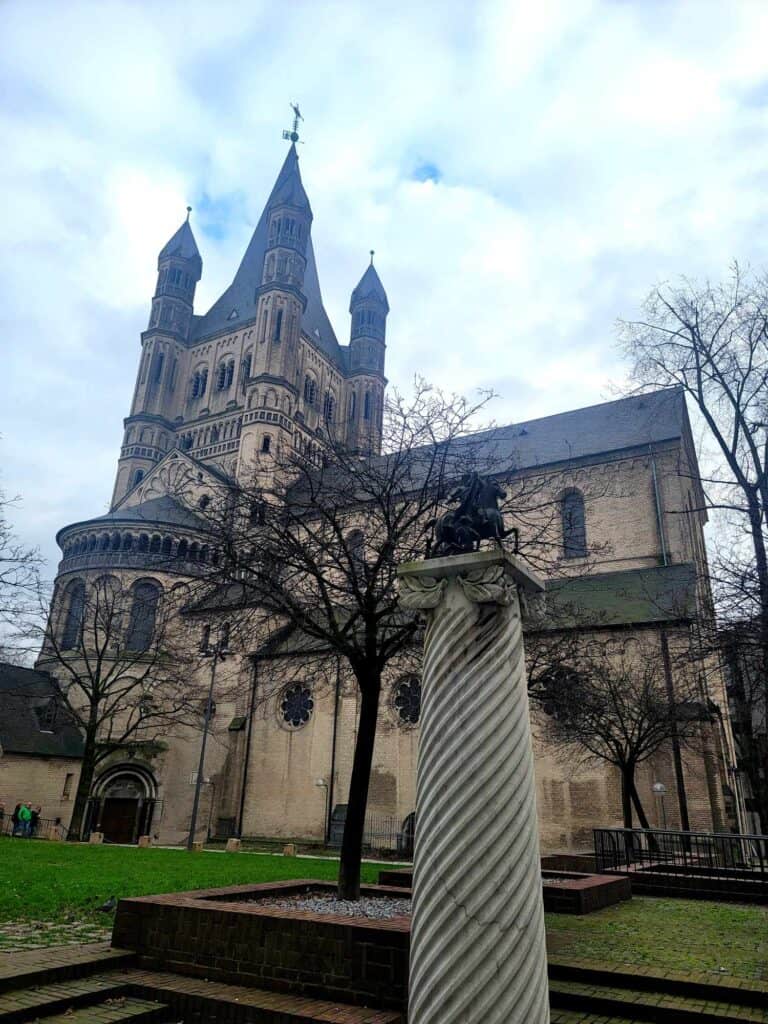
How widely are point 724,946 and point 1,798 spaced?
30.6 metres

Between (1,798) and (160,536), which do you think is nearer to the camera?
(1,798)

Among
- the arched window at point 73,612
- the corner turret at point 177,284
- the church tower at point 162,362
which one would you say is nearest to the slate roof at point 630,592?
the arched window at point 73,612

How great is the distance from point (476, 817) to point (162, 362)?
57698 mm

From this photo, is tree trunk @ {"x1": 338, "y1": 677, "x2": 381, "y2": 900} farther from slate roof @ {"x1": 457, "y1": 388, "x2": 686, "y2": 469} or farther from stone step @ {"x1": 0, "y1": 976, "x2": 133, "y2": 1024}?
slate roof @ {"x1": 457, "y1": 388, "x2": 686, "y2": 469}

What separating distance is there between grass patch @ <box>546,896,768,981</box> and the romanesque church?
16.9 feet

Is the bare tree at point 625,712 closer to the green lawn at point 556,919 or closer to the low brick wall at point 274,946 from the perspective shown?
the green lawn at point 556,919

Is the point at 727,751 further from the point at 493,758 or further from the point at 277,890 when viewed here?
the point at 493,758

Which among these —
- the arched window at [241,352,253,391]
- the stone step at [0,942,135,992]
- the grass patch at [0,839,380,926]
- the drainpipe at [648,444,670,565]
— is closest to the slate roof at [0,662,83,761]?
the grass patch at [0,839,380,926]

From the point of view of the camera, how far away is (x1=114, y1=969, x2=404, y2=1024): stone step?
17.0 ft

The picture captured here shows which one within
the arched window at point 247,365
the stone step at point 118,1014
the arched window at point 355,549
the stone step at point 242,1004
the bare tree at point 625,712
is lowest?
the stone step at point 118,1014

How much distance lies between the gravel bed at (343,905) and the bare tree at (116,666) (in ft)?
68.3

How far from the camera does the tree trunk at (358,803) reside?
887cm

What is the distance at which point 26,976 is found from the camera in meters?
5.52

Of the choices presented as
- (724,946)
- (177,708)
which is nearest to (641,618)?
(724,946)
